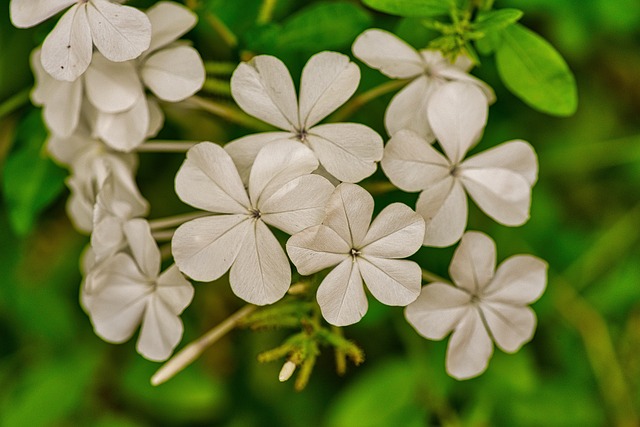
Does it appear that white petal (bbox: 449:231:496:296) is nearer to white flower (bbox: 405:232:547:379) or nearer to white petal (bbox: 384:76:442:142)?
white flower (bbox: 405:232:547:379)

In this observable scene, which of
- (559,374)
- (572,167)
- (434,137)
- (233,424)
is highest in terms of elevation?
(434,137)

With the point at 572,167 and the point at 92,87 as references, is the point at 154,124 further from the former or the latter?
the point at 572,167

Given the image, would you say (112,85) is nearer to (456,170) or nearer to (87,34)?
(87,34)

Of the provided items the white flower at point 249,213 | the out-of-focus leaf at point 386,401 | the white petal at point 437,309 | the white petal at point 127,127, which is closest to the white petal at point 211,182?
the white flower at point 249,213

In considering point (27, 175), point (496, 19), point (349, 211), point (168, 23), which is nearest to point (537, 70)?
point (496, 19)

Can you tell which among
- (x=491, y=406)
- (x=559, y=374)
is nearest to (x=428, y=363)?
(x=491, y=406)

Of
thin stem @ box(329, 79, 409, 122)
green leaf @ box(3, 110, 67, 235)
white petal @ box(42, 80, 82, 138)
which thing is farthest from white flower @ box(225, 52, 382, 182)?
green leaf @ box(3, 110, 67, 235)

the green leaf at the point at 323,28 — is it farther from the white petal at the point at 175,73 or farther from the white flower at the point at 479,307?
the white flower at the point at 479,307
